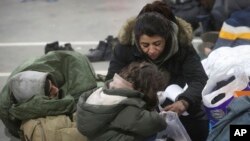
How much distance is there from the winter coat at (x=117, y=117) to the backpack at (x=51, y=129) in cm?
44

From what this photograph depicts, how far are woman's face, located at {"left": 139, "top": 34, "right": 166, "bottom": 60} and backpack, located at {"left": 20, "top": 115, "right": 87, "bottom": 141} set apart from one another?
63 cm

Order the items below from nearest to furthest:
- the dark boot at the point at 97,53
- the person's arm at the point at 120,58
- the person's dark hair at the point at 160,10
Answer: the person's dark hair at the point at 160,10 < the person's arm at the point at 120,58 < the dark boot at the point at 97,53

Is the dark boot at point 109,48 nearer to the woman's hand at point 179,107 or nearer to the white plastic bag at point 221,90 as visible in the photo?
the white plastic bag at point 221,90

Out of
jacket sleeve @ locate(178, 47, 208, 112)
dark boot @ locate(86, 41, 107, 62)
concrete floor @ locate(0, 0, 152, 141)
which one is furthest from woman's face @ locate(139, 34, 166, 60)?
dark boot @ locate(86, 41, 107, 62)

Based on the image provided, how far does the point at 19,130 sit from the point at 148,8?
120cm

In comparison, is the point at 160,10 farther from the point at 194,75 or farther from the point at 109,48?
the point at 109,48

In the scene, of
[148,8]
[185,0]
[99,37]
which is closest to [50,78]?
[148,8]

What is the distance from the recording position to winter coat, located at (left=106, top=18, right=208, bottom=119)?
2492 millimetres

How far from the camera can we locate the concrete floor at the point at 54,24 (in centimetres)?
439

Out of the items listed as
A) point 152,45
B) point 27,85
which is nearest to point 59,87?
point 27,85

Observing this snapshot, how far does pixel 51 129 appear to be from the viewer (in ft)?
8.16

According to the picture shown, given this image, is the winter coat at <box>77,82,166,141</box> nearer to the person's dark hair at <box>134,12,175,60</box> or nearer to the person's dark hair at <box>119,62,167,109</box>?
the person's dark hair at <box>119,62,167,109</box>

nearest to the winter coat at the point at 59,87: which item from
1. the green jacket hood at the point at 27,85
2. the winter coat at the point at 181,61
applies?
the green jacket hood at the point at 27,85

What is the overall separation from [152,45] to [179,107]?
0.38 m
